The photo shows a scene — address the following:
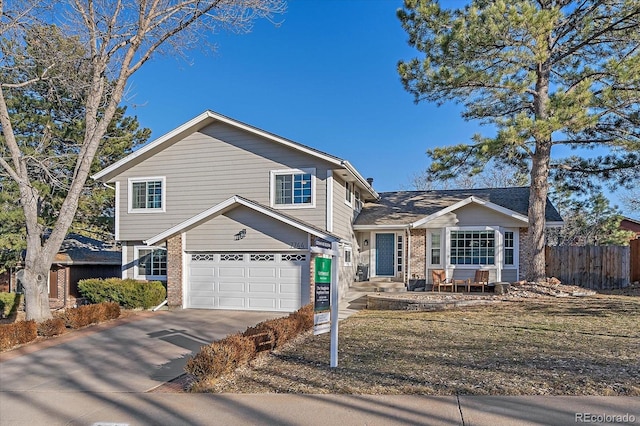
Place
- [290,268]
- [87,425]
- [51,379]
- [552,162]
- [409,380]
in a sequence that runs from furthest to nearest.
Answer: [552,162] → [290,268] → [51,379] → [409,380] → [87,425]

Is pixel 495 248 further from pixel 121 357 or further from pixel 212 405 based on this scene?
pixel 212 405

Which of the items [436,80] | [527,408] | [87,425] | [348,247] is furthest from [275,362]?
[436,80]

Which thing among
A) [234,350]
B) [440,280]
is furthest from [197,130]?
[234,350]

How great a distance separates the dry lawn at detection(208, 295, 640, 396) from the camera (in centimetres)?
612

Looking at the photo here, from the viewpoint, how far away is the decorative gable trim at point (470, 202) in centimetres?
1692

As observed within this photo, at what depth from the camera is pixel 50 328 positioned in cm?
1066

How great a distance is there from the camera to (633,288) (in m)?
16.9

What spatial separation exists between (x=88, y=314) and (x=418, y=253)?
471 inches

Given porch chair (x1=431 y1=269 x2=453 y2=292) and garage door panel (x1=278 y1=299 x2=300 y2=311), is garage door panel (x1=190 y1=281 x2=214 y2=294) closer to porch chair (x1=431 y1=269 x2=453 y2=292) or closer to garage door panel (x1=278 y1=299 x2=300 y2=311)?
garage door panel (x1=278 y1=299 x2=300 y2=311)

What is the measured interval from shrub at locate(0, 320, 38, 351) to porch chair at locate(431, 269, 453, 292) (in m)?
12.8

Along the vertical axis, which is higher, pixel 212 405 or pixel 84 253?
pixel 84 253

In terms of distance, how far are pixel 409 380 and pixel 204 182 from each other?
476 inches

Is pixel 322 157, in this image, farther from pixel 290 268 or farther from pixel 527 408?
pixel 527 408

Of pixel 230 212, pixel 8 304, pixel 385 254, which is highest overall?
pixel 230 212
